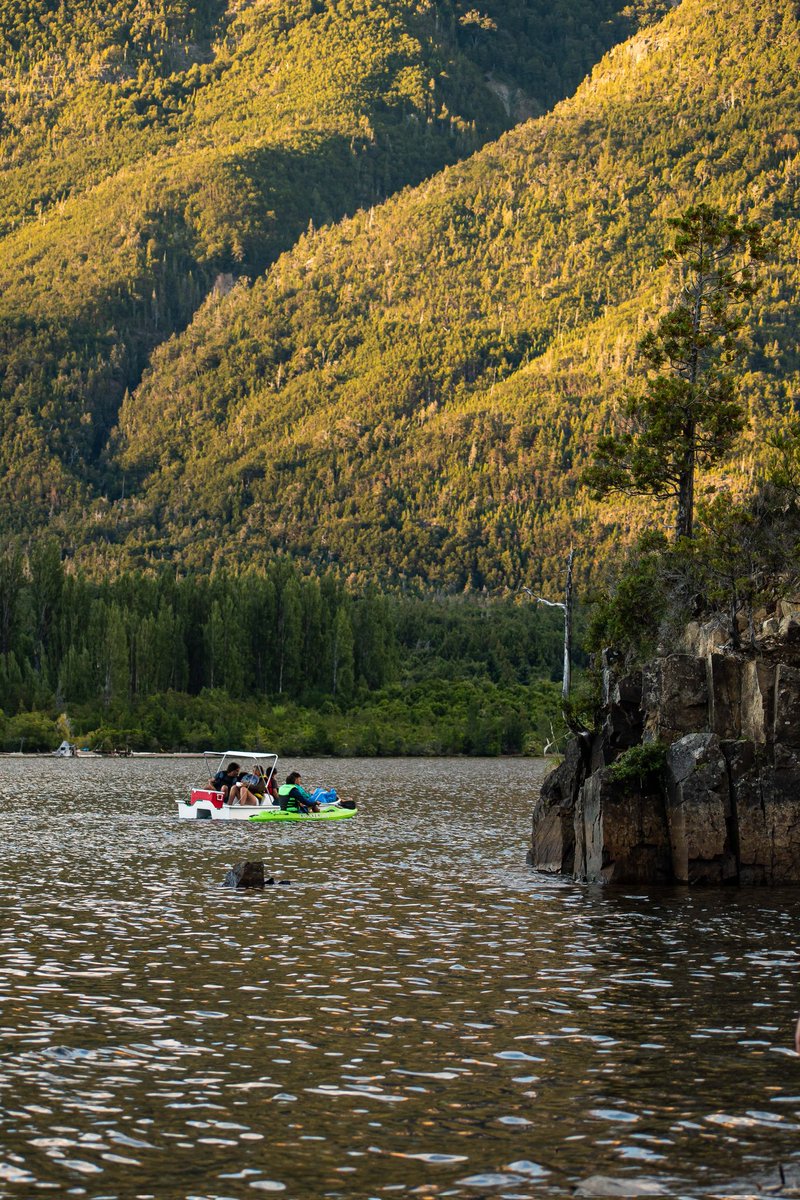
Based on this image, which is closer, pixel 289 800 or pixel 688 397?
pixel 688 397

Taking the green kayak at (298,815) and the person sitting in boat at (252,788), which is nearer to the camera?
the green kayak at (298,815)

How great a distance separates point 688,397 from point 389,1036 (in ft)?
127

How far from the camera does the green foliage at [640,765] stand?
4775cm

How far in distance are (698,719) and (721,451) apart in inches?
601

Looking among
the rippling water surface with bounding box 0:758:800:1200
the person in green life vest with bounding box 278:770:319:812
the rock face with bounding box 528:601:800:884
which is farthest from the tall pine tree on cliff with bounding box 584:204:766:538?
the person in green life vest with bounding box 278:770:319:812

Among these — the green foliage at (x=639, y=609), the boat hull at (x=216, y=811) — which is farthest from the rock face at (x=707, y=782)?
the boat hull at (x=216, y=811)

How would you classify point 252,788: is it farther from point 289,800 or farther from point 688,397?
point 688,397

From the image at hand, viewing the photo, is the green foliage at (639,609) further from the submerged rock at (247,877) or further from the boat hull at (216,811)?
the boat hull at (216,811)

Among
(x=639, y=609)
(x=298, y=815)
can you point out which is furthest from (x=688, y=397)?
(x=298, y=815)

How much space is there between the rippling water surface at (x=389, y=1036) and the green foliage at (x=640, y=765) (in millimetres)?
3454

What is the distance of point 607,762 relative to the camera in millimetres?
51438

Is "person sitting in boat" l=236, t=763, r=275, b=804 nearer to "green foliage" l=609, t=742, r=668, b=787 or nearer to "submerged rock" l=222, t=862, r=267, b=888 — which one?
"submerged rock" l=222, t=862, r=267, b=888

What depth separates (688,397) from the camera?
203 ft

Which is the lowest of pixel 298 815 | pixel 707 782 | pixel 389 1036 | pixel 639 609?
pixel 389 1036
